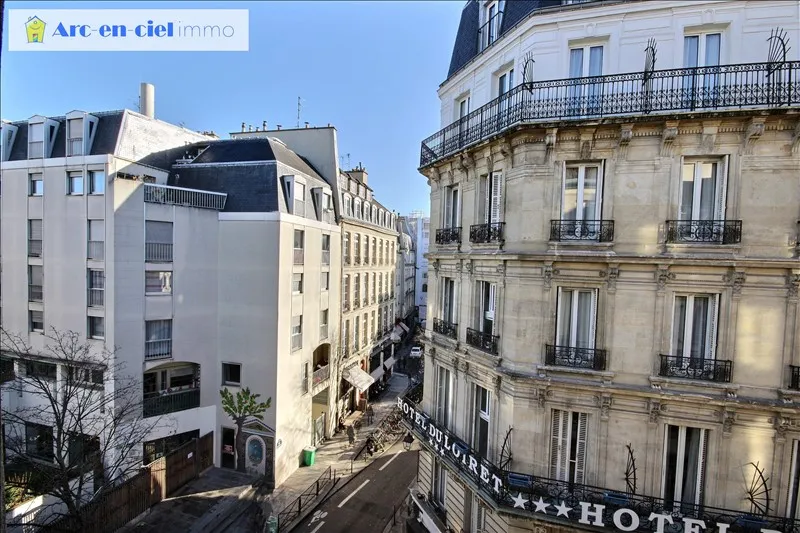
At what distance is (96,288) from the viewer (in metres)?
19.2

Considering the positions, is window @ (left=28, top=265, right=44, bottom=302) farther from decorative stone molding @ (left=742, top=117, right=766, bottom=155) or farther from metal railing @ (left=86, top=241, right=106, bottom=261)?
decorative stone molding @ (left=742, top=117, right=766, bottom=155)

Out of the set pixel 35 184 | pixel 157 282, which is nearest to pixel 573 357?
pixel 157 282

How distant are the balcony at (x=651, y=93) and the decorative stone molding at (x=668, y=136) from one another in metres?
0.40

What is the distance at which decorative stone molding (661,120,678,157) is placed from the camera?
10.2 m

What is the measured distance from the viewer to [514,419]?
11.6m

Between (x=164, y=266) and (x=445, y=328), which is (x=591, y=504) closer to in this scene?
(x=445, y=328)

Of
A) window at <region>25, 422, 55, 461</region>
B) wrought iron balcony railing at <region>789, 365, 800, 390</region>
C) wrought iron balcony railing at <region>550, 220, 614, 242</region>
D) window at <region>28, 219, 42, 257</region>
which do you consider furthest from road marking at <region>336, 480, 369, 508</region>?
window at <region>28, 219, 42, 257</region>

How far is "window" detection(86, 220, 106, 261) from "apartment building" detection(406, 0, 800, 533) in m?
18.3

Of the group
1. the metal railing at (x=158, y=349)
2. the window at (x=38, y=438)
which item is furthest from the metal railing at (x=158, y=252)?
the window at (x=38, y=438)

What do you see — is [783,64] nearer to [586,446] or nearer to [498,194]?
[498,194]

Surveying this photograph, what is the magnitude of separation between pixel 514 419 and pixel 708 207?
308 inches

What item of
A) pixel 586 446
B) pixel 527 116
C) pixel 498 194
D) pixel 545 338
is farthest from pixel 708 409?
pixel 527 116

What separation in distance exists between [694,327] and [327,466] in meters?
20.7

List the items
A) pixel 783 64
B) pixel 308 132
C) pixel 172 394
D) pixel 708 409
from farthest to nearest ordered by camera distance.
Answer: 1. pixel 308 132
2. pixel 172 394
3. pixel 708 409
4. pixel 783 64
